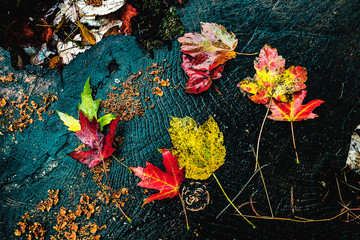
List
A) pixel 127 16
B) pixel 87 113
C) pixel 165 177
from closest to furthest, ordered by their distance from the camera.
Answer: pixel 165 177
pixel 87 113
pixel 127 16

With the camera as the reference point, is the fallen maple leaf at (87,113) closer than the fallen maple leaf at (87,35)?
Yes

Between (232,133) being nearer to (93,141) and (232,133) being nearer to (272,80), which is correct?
(272,80)

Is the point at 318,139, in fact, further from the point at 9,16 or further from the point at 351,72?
the point at 9,16

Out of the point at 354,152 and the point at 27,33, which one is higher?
the point at 27,33

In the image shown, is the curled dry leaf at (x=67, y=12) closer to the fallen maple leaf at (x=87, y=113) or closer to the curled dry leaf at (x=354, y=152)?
the fallen maple leaf at (x=87, y=113)

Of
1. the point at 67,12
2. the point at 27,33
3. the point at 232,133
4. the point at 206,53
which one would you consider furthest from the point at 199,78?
the point at 27,33

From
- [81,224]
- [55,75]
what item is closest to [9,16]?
[55,75]

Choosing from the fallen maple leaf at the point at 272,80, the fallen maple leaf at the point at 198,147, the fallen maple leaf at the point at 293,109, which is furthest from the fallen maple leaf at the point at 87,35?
the fallen maple leaf at the point at 293,109
